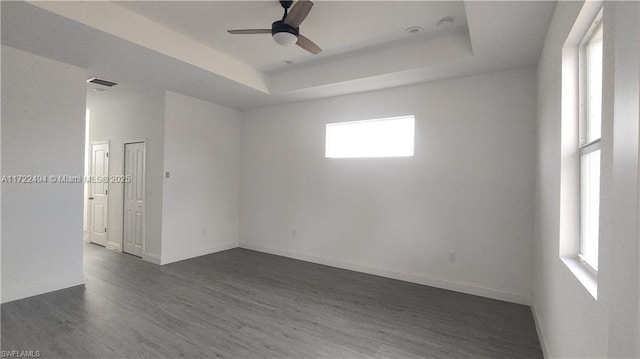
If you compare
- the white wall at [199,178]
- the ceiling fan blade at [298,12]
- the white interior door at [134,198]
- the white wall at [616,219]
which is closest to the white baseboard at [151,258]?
the white wall at [199,178]

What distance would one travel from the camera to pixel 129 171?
5387 millimetres

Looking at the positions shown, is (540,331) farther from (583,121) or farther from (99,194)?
(99,194)

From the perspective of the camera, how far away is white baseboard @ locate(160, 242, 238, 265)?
4748 millimetres

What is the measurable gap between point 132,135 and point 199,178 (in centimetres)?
146

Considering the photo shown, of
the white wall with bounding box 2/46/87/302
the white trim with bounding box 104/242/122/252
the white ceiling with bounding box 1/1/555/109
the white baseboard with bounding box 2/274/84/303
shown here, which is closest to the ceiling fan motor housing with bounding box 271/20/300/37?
the white ceiling with bounding box 1/1/555/109

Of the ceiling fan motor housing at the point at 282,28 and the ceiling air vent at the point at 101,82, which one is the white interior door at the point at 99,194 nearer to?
the ceiling air vent at the point at 101,82

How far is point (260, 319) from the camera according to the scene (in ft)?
9.45

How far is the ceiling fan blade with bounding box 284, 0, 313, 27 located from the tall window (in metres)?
1.85

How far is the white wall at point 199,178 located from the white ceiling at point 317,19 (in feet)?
6.00

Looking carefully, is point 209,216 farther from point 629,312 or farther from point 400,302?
point 629,312

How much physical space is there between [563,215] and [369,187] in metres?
2.71

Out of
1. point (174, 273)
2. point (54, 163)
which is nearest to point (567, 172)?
point (174, 273)

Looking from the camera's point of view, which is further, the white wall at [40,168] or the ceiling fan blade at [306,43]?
the white wall at [40,168]

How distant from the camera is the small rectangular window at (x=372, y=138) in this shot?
423cm
